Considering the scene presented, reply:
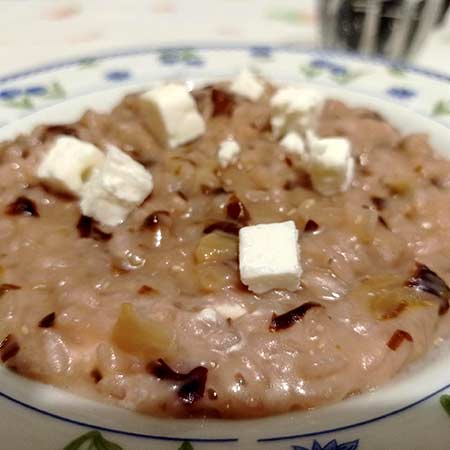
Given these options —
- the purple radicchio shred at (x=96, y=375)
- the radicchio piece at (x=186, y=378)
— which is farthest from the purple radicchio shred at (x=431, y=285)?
the purple radicchio shred at (x=96, y=375)

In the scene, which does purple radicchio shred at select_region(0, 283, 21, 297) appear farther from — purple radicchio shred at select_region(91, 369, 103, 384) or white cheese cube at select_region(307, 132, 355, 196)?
white cheese cube at select_region(307, 132, 355, 196)

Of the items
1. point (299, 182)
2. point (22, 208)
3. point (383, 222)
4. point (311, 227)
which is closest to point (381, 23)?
point (299, 182)

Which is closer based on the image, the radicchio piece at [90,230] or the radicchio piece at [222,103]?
the radicchio piece at [90,230]

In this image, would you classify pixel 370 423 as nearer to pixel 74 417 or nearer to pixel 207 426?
pixel 207 426

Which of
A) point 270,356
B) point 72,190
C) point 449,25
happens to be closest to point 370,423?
point 270,356

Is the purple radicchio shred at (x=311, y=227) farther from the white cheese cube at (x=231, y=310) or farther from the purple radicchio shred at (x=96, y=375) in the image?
the purple radicchio shred at (x=96, y=375)

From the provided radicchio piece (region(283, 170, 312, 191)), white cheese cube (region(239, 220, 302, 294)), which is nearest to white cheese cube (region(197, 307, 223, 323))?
white cheese cube (region(239, 220, 302, 294))
